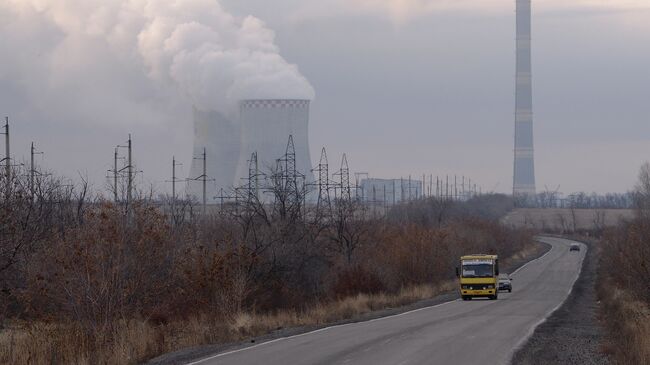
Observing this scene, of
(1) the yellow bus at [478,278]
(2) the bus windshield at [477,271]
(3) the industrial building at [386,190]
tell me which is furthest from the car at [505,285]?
(3) the industrial building at [386,190]

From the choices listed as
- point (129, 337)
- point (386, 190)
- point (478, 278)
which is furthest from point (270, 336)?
point (386, 190)

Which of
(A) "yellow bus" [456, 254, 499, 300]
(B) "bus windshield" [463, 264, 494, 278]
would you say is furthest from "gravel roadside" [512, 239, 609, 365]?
(B) "bus windshield" [463, 264, 494, 278]

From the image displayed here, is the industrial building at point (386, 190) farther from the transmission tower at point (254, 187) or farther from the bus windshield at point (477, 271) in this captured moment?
the bus windshield at point (477, 271)

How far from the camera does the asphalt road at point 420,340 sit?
1566cm

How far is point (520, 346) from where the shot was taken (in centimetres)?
1830

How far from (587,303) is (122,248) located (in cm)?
2201

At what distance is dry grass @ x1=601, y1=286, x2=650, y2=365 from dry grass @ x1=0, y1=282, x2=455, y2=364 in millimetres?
7068

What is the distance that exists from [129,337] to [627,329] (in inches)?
391

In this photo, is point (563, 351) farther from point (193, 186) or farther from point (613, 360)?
point (193, 186)

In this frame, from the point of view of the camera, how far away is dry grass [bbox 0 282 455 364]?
15773 mm

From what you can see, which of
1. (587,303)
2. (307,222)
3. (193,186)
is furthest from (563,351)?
(193,186)

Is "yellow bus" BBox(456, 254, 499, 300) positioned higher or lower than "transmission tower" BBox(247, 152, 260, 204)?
lower

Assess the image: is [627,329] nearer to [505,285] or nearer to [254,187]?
[505,285]

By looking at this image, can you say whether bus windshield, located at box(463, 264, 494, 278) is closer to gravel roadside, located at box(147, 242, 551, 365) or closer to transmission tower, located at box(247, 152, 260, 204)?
gravel roadside, located at box(147, 242, 551, 365)
